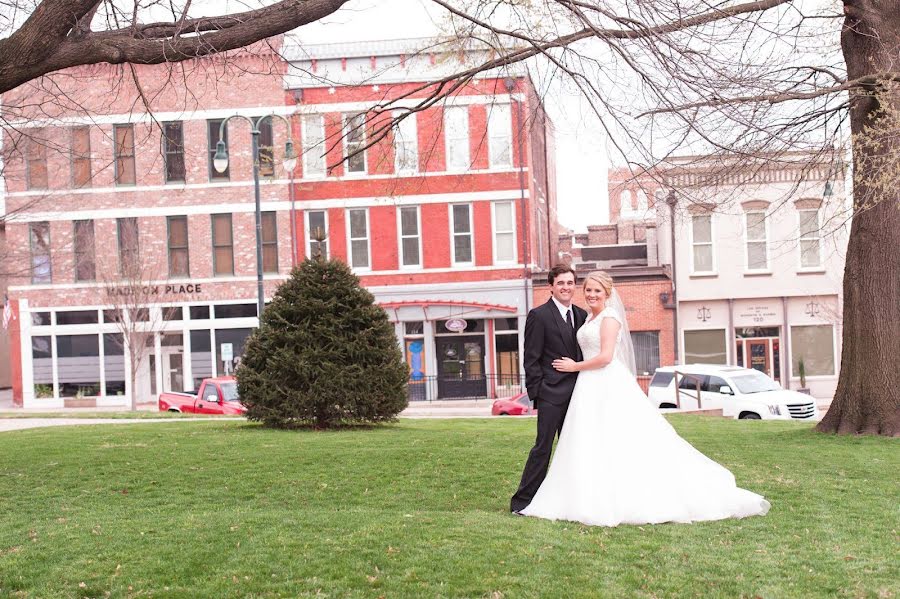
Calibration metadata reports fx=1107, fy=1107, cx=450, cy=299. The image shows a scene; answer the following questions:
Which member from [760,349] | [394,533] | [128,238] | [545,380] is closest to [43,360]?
[128,238]

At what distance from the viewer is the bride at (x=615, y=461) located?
9062 millimetres

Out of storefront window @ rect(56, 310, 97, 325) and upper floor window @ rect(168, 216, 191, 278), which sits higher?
upper floor window @ rect(168, 216, 191, 278)

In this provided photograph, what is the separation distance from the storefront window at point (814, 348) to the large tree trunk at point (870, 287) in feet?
80.1

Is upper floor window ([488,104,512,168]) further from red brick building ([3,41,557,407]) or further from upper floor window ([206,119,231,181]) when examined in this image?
upper floor window ([206,119,231,181])

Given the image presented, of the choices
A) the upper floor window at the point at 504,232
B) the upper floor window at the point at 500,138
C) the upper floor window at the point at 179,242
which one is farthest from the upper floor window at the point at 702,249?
the upper floor window at the point at 179,242

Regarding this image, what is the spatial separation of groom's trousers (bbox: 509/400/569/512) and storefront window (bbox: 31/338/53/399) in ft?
120

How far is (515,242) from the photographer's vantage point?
41.1 m

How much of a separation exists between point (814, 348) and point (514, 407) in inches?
576

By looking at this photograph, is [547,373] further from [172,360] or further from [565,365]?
[172,360]

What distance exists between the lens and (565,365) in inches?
374

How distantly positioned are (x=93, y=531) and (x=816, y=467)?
27.3ft

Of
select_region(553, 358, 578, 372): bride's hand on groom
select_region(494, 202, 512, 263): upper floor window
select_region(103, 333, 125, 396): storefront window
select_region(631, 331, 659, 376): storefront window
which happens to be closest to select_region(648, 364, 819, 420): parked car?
select_region(631, 331, 659, 376): storefront window

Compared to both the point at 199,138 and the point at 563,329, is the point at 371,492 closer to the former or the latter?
the point at 563,329

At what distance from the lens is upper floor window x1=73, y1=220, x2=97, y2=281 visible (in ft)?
137
